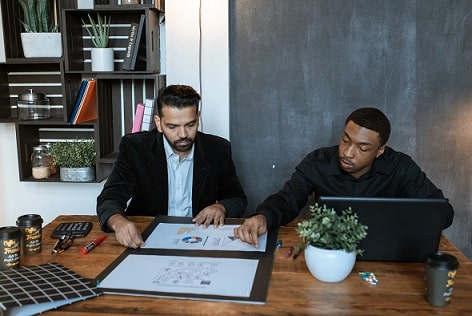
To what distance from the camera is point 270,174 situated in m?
2.82

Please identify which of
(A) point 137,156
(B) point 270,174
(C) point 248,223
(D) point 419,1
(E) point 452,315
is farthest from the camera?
(B) point 270,174

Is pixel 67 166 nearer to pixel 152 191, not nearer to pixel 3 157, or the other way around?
pixel 3 157

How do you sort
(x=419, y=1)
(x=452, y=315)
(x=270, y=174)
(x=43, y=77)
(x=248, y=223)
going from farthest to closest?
(x=43, y=77), (x=270, y=174), (x=419, y=1), (x=248, y=223), (x=452, y=315)

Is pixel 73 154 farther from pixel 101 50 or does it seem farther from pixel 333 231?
pixel 333 231

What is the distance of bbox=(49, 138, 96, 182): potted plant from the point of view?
111 inches

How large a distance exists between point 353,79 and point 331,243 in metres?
1.56

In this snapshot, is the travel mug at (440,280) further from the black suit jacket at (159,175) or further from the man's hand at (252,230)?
the black suit jacket at (159,175)

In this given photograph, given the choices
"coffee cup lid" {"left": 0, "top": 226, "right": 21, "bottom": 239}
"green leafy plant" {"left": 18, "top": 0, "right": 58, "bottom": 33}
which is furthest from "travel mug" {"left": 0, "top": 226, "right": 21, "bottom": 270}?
"green leafy plant" {"left": 18, "top": 0, "right": 58, "bottom": 33}

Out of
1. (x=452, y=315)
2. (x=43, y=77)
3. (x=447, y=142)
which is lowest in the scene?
(x=452, y=315)

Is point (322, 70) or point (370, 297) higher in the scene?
point (322, 70)

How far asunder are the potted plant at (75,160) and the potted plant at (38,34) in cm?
54

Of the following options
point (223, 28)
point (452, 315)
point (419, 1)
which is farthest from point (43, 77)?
point (452, 315)

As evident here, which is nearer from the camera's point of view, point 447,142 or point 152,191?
point 152,191

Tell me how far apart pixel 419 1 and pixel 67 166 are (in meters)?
2.18
